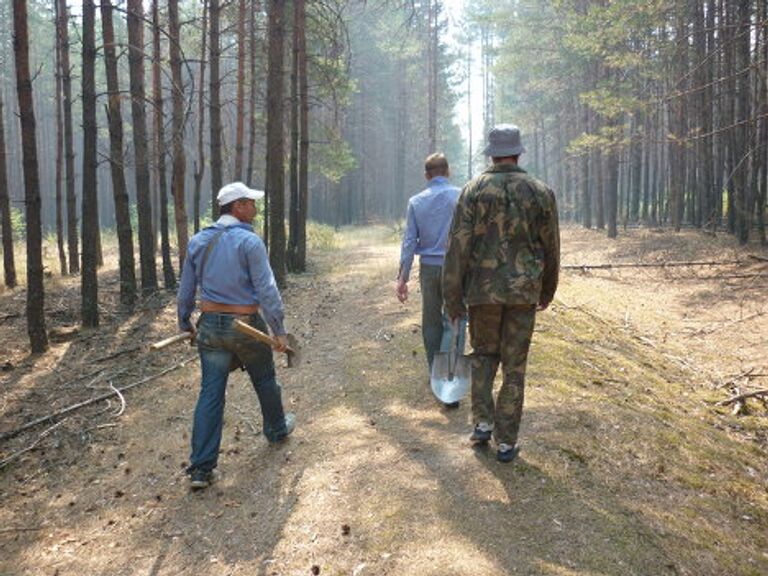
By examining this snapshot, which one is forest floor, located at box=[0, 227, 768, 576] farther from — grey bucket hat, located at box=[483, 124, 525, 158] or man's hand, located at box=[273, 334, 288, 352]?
grey bucket hat, located at box=[483, 124, 525, 158]

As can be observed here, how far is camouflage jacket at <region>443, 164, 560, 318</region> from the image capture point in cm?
445

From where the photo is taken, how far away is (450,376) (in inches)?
223

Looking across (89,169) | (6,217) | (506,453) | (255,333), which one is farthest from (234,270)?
(6,217)

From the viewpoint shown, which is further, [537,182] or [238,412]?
[238,412]

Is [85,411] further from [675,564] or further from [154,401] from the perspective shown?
[675,564]

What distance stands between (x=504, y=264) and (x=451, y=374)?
151 cm

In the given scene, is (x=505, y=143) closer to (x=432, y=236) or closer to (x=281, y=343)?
(x=432, y=236)

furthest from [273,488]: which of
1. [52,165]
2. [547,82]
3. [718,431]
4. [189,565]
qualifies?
[52,165]

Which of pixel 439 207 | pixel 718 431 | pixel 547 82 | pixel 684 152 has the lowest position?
pixel 718 431

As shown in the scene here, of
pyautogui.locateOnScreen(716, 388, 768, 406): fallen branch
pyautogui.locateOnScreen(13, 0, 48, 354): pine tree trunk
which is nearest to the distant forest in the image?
pyautogui.locateOnScreen(13, 0, 48, 354): pine tree trunk

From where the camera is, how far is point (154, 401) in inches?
297

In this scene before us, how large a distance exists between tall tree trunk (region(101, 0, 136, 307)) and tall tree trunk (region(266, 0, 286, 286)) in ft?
10.1

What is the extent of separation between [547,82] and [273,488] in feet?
105

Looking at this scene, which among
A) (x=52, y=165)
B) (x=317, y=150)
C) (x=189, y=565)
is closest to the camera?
(x=189, y=565)
